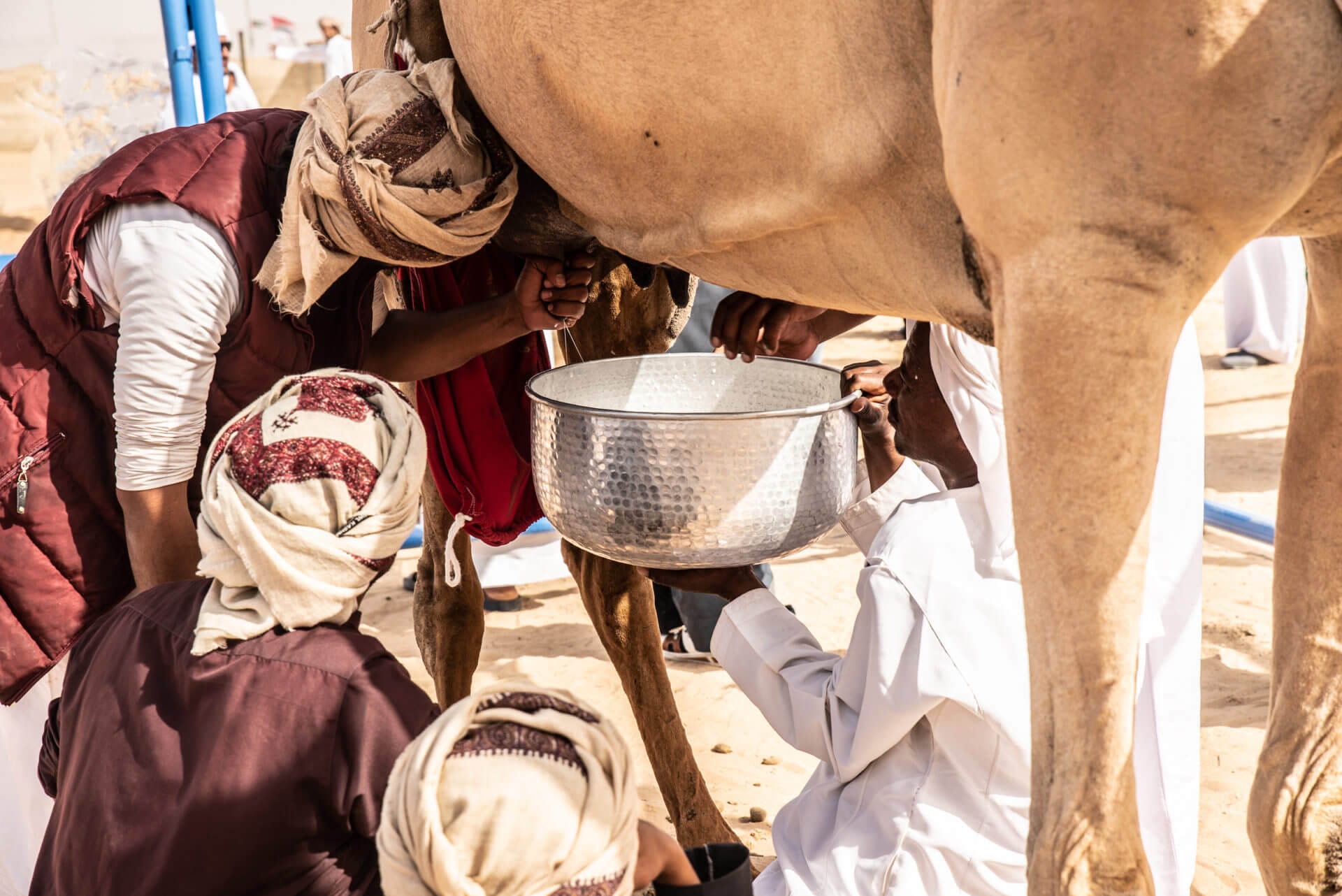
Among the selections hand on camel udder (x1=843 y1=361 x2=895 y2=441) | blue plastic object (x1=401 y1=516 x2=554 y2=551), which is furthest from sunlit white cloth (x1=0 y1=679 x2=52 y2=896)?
blue plastic object (x1=401 y1=516 x2=554 y2=551)

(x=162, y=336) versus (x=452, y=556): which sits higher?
(x=162, y=336)

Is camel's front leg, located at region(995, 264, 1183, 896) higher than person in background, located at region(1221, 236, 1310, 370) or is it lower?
higher

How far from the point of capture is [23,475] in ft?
6.47

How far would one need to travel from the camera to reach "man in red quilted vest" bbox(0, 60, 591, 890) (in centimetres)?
190

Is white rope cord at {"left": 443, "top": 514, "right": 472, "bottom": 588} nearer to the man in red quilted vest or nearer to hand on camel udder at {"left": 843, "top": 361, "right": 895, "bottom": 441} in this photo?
the man in red quilted vest

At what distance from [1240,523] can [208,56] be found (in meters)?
3.66

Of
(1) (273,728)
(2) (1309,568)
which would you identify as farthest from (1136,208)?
(1) (273,728)

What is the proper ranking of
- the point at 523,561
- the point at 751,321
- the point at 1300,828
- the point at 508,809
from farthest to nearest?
the point at 523,561 < the point at 751,321 < the point at 1300,828 < the point at 508,809

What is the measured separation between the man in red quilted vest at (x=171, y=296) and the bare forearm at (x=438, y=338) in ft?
1.10

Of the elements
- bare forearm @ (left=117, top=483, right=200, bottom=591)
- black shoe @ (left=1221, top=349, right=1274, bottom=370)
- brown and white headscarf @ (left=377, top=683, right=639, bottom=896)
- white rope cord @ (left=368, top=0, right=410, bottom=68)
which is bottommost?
black shoe @ (left=1221, top=349, right=1274, bottom=370)

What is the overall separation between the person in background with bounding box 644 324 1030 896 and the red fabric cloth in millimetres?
755

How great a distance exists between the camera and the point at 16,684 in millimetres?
2080

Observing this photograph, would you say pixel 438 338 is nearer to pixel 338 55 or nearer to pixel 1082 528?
pixel 1082 528

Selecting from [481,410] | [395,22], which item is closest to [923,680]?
[481,410]
